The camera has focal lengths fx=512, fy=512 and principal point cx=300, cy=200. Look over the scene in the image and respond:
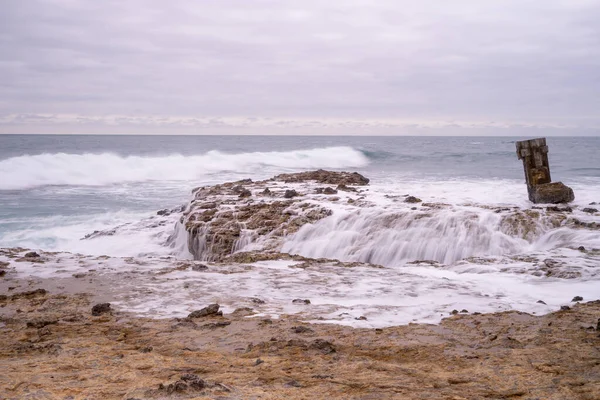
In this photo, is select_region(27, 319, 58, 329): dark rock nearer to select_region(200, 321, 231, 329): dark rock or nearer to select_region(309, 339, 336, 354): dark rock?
select_region(200, 321, 231, 329): dark rock

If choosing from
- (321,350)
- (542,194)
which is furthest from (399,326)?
(542,194)

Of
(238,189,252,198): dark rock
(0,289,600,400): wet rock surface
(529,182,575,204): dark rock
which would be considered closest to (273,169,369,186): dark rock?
(238,189,252,198): dark rock

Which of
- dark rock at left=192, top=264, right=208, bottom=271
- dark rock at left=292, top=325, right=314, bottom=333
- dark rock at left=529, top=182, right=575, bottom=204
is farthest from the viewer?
dark rock at left=529, top=182, right=575, bottom=204

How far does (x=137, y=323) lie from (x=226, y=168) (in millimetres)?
33391

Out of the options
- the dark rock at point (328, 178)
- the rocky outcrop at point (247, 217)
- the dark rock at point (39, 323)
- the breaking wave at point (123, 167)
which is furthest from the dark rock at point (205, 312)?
the breaking wave at point (123, 167)

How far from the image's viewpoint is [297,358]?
366cm

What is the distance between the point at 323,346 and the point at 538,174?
8542 millimetres

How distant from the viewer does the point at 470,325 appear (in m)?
4.38

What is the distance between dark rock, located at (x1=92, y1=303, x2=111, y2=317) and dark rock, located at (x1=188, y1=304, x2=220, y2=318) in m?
0.89

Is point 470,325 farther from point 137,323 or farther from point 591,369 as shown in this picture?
point 137,323

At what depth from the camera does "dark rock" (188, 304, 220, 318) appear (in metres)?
4.71

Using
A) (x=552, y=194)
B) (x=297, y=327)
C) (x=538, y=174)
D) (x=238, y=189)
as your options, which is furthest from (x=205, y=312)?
(x=538, y=174)

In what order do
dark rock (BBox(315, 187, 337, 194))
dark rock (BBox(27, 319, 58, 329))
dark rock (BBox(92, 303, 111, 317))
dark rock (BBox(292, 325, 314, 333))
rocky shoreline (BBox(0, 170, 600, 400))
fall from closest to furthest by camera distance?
rocky shoreline (BBox(0, 170, 600, 400)) < dark rock (BBox(292, 325, 314, 333)) < dark rock (BBox(27, 319, 58, 329)) < dark rock (BBox(92, 303, 111, 317)) < dark rock (BBox(315, 187, 337, 194))

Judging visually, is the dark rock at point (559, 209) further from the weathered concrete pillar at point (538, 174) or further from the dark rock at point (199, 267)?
the dark rock at point (199, 267)
